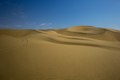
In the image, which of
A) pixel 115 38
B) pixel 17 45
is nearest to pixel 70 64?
pixel 17 45

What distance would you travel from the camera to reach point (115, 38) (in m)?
6.69

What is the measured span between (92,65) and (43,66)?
31.7 inches

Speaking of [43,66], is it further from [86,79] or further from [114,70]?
[114,70]

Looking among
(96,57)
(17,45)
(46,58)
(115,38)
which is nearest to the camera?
(46,58)

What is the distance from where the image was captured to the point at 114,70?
10.0ft

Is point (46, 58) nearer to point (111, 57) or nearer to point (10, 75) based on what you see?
point (10, 75)

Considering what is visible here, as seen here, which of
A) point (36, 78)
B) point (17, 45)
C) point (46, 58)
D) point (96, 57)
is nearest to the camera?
point (36, 78)

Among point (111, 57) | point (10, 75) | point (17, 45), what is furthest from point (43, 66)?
point (111, 57)

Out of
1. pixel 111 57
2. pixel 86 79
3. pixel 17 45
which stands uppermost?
pixel 17 45

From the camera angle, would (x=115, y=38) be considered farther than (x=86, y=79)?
Yes

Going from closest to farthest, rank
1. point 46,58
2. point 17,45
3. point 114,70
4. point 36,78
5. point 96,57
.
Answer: point 36,78, point 114,70, point 46,58, point 96,57, point 17,45

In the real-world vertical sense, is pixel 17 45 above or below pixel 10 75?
above

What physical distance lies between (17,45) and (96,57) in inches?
60.7

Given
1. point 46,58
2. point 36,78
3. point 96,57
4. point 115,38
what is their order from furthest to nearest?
point 115,38 → point 96,57 → point 46,58 → point 36,78
